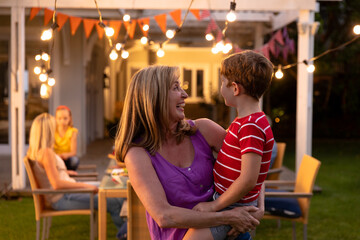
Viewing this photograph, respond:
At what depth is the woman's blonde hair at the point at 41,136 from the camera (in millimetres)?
4465

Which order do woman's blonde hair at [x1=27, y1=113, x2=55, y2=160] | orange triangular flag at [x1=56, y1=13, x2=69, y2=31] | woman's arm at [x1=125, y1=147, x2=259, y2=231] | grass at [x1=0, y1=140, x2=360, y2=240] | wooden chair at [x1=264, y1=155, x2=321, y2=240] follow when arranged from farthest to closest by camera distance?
orange triangular flag at [x1=56, y1=13, x2=69, y2=31] → grass at [x1=0, y1=140, x2=360, y2=240] → woman's blonde hair at [x1=27, y1=113, x2=55, y2=160] → wooden chair at [x1=264, y1=155, x2=321, y2=240] → woman's arm at [x1=125, y1=147, x2=259, y2=231]

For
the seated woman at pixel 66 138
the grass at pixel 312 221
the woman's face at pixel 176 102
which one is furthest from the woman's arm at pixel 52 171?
the woman's face at pixel 176 102

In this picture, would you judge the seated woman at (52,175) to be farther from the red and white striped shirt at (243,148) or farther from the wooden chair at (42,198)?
the red and white striped shirt at (243,148)

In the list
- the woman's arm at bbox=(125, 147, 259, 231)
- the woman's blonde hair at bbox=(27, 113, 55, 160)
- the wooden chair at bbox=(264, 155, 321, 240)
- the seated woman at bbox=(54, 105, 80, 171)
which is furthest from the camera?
the seated woman at bbox=(54, 105, 80, 171)

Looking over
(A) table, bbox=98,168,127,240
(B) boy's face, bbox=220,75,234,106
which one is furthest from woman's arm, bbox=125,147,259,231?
(A) table, bbox=98,168,127,240

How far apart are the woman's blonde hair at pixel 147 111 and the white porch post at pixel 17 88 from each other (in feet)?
17.2

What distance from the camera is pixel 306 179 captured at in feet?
14.5

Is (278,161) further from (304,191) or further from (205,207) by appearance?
(205,207)

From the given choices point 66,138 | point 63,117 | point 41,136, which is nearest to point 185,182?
point 41,136

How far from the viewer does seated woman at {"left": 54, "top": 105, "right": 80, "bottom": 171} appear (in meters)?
6.47

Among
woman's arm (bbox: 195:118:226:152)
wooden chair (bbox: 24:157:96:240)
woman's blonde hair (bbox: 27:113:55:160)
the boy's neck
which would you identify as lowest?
wooden chair (bbox: 24:157:96:240)

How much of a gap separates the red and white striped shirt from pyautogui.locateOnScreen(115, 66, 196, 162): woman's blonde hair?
18cm

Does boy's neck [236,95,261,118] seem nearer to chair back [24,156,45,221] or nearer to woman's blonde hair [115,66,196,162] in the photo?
woman's blonde hair [115,66,196,162]

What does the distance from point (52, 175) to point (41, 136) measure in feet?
1.29
